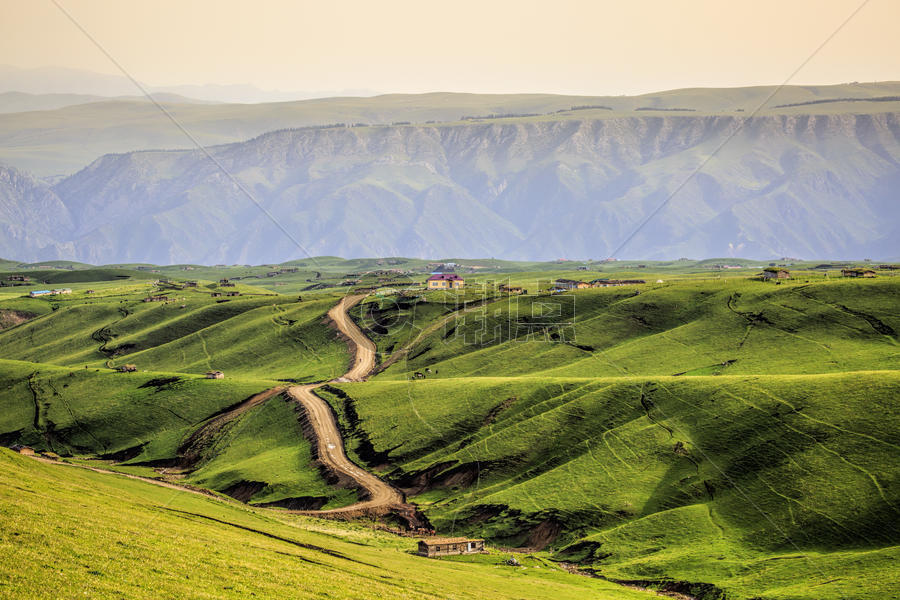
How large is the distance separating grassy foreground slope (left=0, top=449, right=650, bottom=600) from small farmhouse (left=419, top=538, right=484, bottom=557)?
A: 2.24 metres

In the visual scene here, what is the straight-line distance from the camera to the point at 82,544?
2015 inches

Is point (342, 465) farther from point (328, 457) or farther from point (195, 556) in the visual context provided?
point (195, 556)

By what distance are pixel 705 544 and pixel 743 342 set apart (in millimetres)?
75442

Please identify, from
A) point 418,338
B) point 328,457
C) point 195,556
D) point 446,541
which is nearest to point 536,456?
point 446,541

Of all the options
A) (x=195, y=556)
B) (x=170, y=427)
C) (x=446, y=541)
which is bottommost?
(x=446, y=541)

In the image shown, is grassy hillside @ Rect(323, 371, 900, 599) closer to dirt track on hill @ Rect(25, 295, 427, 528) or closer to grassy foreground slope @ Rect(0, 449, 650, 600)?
dirt track on hill @ Rect(25, 295, 427, 528)

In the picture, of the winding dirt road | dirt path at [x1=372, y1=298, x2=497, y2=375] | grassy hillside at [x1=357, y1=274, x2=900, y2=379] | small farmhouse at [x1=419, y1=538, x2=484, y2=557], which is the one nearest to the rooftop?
small farmhouse at [x1=419, y1=538, x2=484, y2=557]

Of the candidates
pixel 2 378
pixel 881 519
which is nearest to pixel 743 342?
pixel 881 519

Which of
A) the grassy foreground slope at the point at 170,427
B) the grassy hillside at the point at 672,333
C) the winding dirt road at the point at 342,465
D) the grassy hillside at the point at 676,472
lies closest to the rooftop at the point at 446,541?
the grassy hillside at the point at 676,472

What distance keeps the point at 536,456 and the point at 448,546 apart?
983 inches

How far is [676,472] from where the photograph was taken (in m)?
101

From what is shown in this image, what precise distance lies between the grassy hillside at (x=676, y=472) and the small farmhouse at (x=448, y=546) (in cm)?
536

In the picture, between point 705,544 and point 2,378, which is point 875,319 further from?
point 2,378

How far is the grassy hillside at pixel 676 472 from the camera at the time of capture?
82438mm
